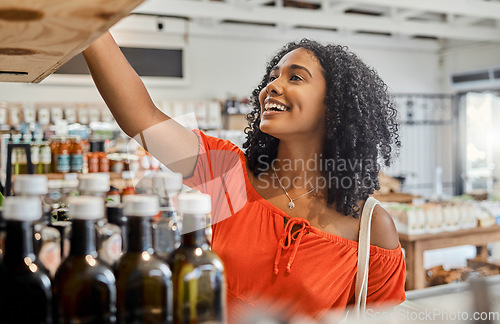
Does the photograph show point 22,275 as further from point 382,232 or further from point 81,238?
point 382,232

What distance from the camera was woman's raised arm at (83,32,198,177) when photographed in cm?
119

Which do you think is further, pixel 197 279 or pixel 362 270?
pixel 362 270

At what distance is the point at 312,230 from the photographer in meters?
1.54

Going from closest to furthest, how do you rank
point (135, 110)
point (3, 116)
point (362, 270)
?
point (135, 110) → point (362, 270) → point (3, 116)

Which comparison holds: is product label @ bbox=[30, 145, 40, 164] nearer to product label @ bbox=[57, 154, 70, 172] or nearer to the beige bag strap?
product label @ bbox=[57, 154, 70, 172]

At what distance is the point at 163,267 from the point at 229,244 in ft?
2.63

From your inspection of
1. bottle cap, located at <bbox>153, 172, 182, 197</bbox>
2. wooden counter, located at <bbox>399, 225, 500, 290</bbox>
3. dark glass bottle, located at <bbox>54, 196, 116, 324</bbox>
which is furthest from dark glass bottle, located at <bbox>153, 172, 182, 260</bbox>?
wooden counter, located at <bbox>399, 225, 500, 290</bbox>

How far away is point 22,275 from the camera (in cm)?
68

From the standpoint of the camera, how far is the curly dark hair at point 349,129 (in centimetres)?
165

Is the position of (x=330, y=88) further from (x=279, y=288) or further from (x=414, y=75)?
(x=414, y=75)

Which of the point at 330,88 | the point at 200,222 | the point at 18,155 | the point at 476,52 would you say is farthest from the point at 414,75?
the point at 200,222

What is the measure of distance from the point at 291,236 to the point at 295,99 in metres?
0.42

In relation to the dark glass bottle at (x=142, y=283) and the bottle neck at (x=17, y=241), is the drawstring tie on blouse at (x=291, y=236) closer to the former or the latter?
the dark glass bottle at (x=142, y=283)

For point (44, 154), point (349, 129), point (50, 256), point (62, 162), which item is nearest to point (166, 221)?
point (50, 256)
